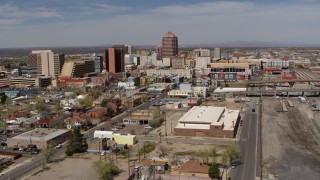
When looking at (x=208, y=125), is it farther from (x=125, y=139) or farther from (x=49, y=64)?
(x=49, y=64)

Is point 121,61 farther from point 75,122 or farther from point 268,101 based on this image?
point 75,122

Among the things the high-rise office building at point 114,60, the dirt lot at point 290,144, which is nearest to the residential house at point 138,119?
the dirt lot at point 290,144

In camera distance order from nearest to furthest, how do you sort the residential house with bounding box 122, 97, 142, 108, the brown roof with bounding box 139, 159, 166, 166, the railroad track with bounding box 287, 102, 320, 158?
the brown roof with bounding box 139, 159, 166, 166, the railroad track with bounding box 287, 102, 320, 158, the residential house with bounding box 122, 97, 142, 108

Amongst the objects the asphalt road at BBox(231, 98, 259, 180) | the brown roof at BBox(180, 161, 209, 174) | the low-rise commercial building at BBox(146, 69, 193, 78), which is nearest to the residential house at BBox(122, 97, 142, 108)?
the asphalt road at BBox(231, 98, 259, 180)

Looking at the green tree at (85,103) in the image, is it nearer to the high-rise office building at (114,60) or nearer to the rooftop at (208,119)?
the rooftop at (208,119)

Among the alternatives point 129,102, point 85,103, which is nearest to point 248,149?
point 129,102

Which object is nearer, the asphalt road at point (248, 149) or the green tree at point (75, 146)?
the asphalt road at point (248, 149)

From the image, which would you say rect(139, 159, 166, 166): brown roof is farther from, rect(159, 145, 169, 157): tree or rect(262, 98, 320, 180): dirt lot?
rect(262, 98, 320, 180): dirt lot
